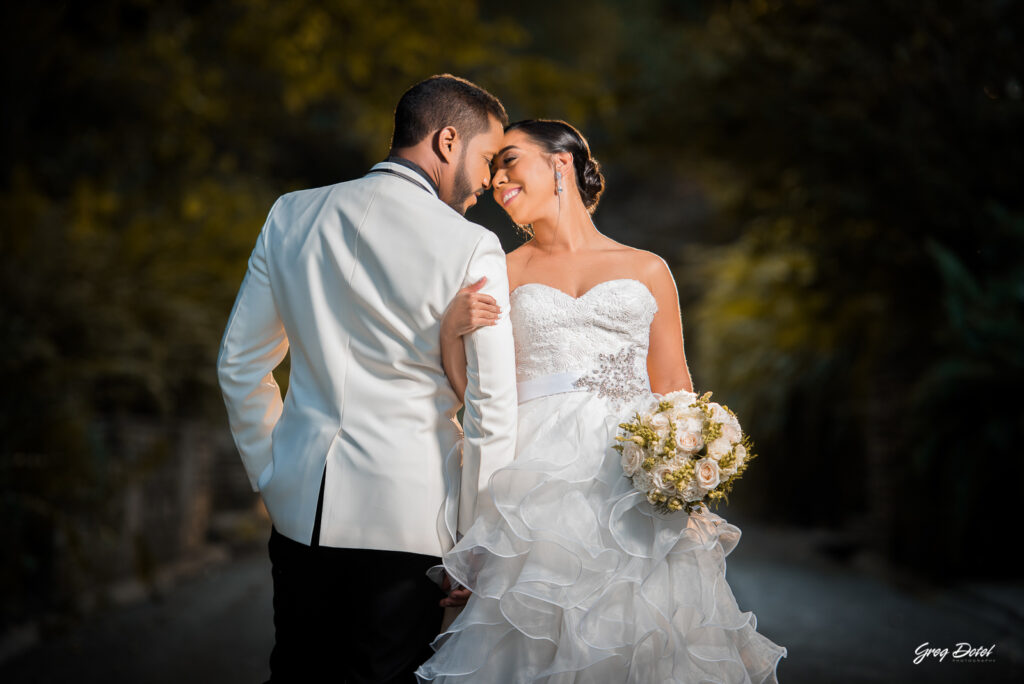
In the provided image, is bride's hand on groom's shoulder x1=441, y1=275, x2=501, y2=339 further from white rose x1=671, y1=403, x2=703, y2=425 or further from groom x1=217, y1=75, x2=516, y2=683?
white rose x1=671, y1=403, x2=703, y2=425

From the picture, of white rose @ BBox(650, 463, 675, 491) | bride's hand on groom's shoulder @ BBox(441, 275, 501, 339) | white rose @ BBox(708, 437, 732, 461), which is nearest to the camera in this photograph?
bride's hand on groom's shoulder @ BBox(441, 275, 501, 339)

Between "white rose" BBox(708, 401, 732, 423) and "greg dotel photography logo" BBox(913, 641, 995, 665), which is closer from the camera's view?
"white rose" BBox(708, 401, 732, 423)

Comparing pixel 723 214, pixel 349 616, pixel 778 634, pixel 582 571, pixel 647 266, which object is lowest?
pixel 778 634

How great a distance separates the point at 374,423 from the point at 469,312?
0.40 metres

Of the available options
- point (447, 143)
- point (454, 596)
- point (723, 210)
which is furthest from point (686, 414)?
point (723, 210)

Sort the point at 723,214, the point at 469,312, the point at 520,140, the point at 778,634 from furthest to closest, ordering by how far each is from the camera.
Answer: the point at 723,214 → the point at 778,634 → the point at 520,140 → the point at 469,312

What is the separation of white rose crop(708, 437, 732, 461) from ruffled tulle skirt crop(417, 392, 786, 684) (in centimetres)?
21

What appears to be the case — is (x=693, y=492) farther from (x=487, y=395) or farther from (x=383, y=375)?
(x=383, y=375)

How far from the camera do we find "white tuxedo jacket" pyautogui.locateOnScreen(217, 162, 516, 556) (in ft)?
8.57

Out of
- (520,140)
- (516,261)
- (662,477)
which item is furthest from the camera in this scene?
(516,261)

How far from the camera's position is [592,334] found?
3.28 m

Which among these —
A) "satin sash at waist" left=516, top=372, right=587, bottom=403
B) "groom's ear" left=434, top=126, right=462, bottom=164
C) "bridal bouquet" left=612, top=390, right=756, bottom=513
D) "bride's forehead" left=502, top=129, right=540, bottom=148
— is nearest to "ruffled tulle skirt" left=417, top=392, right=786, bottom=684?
"bridal bouquet" left=612, top=390, right=756, bottom=513

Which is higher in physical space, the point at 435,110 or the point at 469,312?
the point at 435,110

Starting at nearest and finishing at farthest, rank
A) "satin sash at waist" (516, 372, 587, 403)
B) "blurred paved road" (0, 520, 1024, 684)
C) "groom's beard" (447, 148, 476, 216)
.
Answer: "groom's beard" (447, 148, 476, 216) < "satin sash at waist" (516, 372, 587, 403) < "blurred paved road" (0, 520, 1024, 684)
